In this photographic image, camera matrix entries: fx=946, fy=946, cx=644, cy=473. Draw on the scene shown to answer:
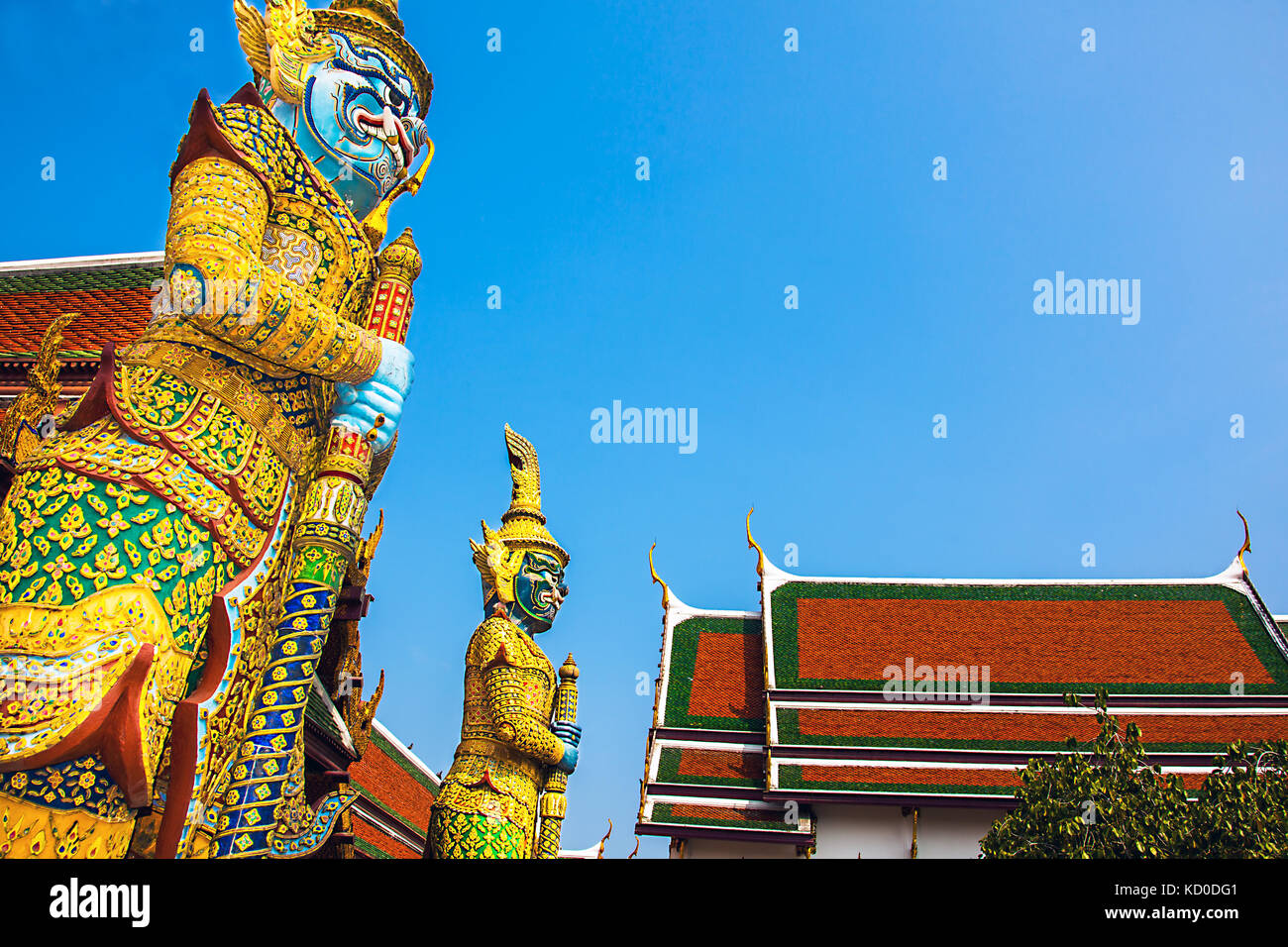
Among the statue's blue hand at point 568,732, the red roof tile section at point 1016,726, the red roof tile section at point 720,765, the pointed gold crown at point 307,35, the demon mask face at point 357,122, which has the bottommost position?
the statue's blue hand at point 568,732

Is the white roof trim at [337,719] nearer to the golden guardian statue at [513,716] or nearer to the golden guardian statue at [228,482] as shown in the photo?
the golden guardian statue at [513,716]

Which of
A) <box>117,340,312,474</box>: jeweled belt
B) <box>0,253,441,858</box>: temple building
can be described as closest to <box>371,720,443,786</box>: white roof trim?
<box>0,253,441,858</box>: temple building

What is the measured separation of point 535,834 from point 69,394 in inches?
209

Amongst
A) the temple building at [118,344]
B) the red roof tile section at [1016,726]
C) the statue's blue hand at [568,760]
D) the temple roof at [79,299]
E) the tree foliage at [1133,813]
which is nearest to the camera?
the tree foliage at [1133,813]

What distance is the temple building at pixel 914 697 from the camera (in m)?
14.2

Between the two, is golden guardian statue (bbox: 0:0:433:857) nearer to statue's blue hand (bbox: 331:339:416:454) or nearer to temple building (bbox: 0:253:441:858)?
statue's blue hand (bbox: 331:339:416:454)

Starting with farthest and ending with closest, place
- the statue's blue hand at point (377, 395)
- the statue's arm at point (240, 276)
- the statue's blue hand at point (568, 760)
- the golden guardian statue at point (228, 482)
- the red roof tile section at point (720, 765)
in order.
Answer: the red roof tile section at point (720, 765), the statue's blue hand at point (568, 760), the statue's blue hand at point (377, 395), the statue's arm at point (240, 276), the golden guardian statue at point (228, 482)

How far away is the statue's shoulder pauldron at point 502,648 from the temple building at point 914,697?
6.58 m

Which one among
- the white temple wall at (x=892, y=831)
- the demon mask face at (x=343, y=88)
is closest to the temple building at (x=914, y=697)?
the white temple wall at (x=892, y=831)

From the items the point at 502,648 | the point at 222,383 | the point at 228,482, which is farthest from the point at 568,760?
the point at 222,383

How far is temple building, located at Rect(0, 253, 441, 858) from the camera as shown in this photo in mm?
7332

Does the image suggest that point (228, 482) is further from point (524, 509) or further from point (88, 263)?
point (88, 263)

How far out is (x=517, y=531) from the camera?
9.48 meters
